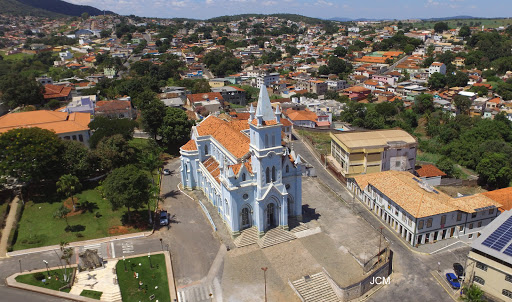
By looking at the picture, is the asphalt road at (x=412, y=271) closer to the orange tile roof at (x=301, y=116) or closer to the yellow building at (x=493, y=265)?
the yellow building at (x=493, y=265)

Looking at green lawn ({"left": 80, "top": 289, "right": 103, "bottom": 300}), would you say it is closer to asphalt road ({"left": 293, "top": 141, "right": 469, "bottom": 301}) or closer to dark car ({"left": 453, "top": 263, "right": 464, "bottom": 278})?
asphalt road ({"left": 293, "top": 141, "right": 469, "bottom": 301})

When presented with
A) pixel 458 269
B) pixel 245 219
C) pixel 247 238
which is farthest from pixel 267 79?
pixel 458 269

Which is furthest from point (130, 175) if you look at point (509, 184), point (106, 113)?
point (509, 184)

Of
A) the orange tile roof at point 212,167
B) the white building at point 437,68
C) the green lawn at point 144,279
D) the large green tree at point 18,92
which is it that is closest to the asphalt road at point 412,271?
the orange tile roof at point 212,167

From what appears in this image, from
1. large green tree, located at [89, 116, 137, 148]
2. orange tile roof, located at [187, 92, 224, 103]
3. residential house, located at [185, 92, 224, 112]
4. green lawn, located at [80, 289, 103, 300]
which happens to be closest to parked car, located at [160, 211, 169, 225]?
green lawn, located at [80, 289, 103, 300]

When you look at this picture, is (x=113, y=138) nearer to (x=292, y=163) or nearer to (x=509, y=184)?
(x=292, y=163)

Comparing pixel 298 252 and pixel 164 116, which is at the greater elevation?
pixel 164 116

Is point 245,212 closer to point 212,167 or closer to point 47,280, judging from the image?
point 212,167

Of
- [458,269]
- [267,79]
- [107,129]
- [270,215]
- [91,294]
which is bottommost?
[458,269]
